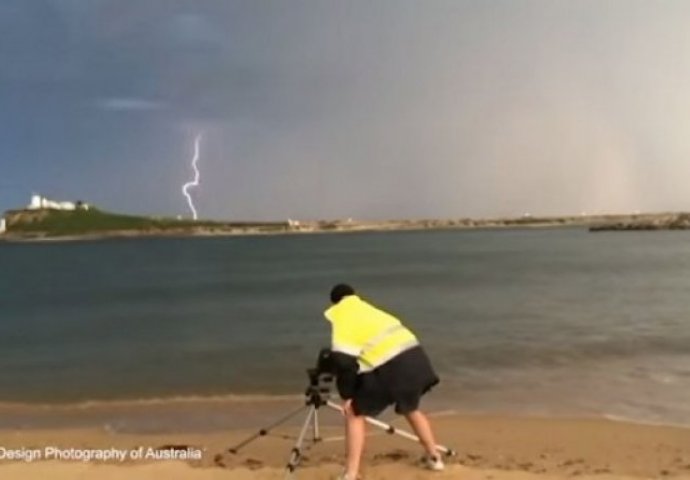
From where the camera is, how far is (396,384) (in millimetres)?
7062

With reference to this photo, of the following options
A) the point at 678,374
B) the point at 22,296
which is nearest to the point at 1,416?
the point at 678,374

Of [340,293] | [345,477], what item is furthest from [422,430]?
[340,293]

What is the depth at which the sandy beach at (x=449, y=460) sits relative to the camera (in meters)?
7.86

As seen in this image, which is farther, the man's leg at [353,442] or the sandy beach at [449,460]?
the sandy beach at [449,460]

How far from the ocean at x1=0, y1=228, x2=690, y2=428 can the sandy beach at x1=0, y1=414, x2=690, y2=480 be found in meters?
1.33

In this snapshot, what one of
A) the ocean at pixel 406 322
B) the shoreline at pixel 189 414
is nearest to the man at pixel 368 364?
the shoreline at pixel 189 414

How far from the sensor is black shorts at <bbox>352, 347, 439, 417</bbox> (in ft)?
22.9

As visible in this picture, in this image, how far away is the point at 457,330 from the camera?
25.4m

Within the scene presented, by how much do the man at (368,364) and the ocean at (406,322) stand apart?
5403 millimetres

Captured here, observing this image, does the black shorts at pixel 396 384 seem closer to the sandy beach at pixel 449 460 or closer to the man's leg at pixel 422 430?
the man's leg at pixel 422 430

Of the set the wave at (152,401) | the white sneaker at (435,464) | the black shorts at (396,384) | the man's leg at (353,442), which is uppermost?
the wave at (152,401)

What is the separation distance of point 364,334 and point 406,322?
2275 cm

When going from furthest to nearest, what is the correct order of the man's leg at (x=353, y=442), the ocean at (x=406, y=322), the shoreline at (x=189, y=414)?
the ocean at (x=406, y=322) < the shoreline at (x=189, y=414) < the man's leg at (x=353, y=442)

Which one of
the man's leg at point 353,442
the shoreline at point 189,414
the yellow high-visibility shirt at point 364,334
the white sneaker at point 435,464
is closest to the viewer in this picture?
the yellow high-visibility shirt at point 364,334
